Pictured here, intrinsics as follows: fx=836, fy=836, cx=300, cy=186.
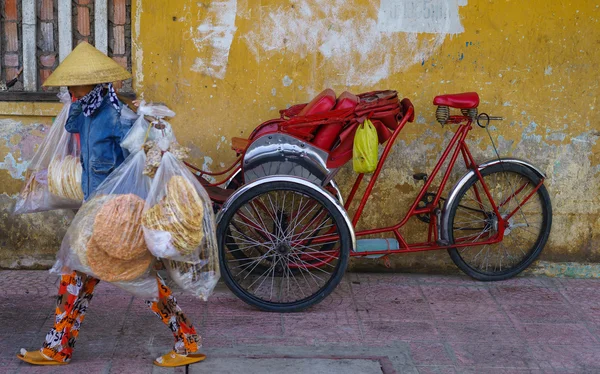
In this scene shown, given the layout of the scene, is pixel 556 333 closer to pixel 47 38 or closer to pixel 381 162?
pixel 381 162

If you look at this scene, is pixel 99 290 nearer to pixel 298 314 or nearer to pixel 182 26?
pixel 298 314

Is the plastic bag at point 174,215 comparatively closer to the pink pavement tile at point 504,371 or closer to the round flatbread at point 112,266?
the round flatbread at point 112,266

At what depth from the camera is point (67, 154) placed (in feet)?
15.0

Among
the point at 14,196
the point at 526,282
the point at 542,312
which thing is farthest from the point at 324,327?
the point at 14,196

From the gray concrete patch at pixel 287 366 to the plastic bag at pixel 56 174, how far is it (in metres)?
1.14

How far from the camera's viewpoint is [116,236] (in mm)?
4004

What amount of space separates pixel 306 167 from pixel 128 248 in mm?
1410

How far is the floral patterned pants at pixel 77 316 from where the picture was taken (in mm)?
4172

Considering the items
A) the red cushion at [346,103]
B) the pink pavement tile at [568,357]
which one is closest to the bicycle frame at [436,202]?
the red cushion at [346,103]

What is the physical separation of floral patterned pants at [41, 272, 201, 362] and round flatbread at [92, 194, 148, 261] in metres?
0.27

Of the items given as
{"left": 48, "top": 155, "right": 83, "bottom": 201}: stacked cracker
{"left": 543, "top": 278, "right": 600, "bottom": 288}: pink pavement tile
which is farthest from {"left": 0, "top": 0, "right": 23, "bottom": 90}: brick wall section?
{"left": 543, "top": 278, "right": 600, "bottom": 288}: pink pavement tile

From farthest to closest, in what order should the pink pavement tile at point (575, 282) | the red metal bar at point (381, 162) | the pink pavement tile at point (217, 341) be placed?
the pink pavement tile at point (575, 282) < the red metal bar at point (381, 162) < the pink pavement tile at point (217, 341)

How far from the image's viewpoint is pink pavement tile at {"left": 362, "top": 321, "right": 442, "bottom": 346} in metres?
4.77

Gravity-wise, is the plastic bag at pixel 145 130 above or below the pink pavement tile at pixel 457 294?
above
